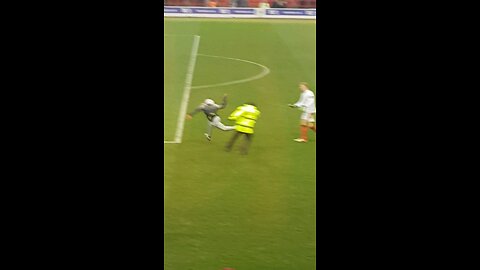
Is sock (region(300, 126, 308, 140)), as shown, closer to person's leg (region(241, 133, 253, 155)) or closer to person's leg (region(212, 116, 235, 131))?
person's leg (region(241, 133, 253, 155))

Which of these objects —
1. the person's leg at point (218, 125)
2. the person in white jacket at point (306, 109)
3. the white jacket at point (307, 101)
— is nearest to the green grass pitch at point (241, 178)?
the person in white jacket at point (306, 109)

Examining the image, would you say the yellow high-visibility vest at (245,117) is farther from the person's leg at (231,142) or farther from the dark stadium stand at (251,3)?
the dark stadium stand at (251,3)

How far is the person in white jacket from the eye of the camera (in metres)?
8.21

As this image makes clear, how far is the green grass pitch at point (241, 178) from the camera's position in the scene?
5469 mm

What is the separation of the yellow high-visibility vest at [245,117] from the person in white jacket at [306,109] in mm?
730

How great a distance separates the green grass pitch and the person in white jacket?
0.63 ft

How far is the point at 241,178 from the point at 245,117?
0.92 meters

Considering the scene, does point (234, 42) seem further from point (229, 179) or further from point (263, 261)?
point (263, 261)

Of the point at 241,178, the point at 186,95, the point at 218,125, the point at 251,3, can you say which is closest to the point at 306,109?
the point at 218,125

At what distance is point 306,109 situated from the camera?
8.36 meters

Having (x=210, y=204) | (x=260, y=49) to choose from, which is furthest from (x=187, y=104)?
(x=260, y=49)

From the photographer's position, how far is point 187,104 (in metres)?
9.98

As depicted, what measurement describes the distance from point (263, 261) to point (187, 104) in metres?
5.08

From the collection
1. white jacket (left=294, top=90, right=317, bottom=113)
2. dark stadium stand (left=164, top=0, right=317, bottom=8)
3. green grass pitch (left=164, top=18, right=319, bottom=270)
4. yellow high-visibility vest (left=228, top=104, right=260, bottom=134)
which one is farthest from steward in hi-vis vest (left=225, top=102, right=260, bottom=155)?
dark stadium stand (left=164, top=0, right=317, bottom=8)
